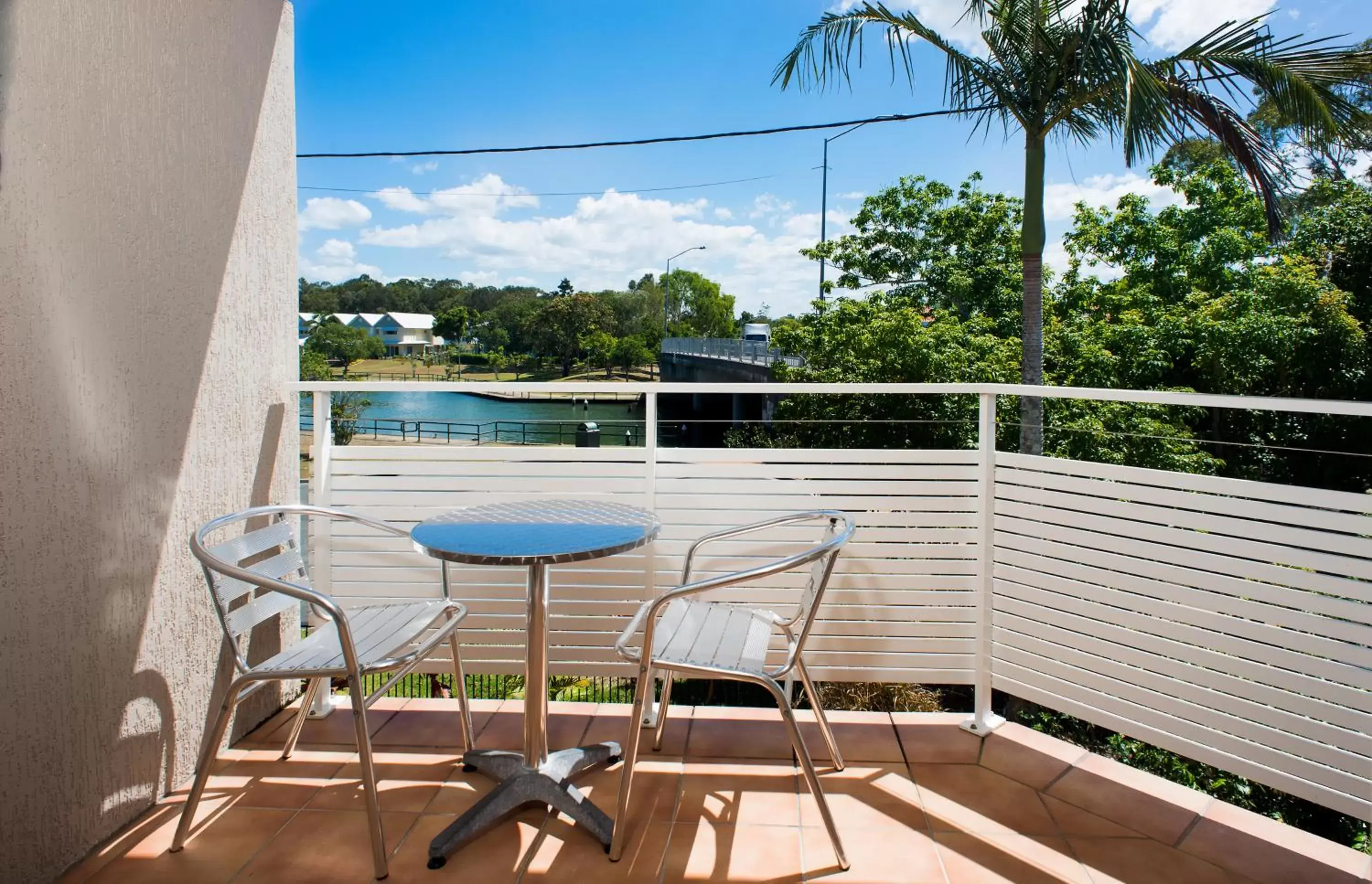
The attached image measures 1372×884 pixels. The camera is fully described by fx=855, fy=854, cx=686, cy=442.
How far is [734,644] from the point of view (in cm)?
213

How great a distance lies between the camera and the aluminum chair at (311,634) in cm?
191

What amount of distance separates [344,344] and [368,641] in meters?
31.2

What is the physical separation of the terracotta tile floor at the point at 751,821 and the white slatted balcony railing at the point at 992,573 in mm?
174

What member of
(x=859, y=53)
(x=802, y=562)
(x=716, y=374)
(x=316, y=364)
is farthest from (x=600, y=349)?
(x=802, y=562)

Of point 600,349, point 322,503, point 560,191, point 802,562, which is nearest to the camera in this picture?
point 802,562

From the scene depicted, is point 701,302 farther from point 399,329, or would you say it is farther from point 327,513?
point 327,513

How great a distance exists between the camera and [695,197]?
156 feet

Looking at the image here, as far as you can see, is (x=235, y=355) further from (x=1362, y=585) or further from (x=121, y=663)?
(x=1362, y=585)

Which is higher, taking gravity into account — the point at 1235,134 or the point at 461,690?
the point at 1235,134

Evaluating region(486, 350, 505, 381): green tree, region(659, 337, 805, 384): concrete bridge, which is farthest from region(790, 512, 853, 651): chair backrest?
region(486, 350, 505, 381): green tree

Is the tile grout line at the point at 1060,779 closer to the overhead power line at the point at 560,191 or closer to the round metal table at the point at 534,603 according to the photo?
the round metal table at the point at 534,603

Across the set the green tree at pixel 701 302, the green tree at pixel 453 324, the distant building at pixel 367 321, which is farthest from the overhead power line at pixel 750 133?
the green tree at pixel 701 302

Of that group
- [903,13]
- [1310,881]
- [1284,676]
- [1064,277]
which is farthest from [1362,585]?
[1064,277]

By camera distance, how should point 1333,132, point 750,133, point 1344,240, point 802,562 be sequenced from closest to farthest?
point 802,562 < point 1333,132 < point 750,133 < point 1344,240
